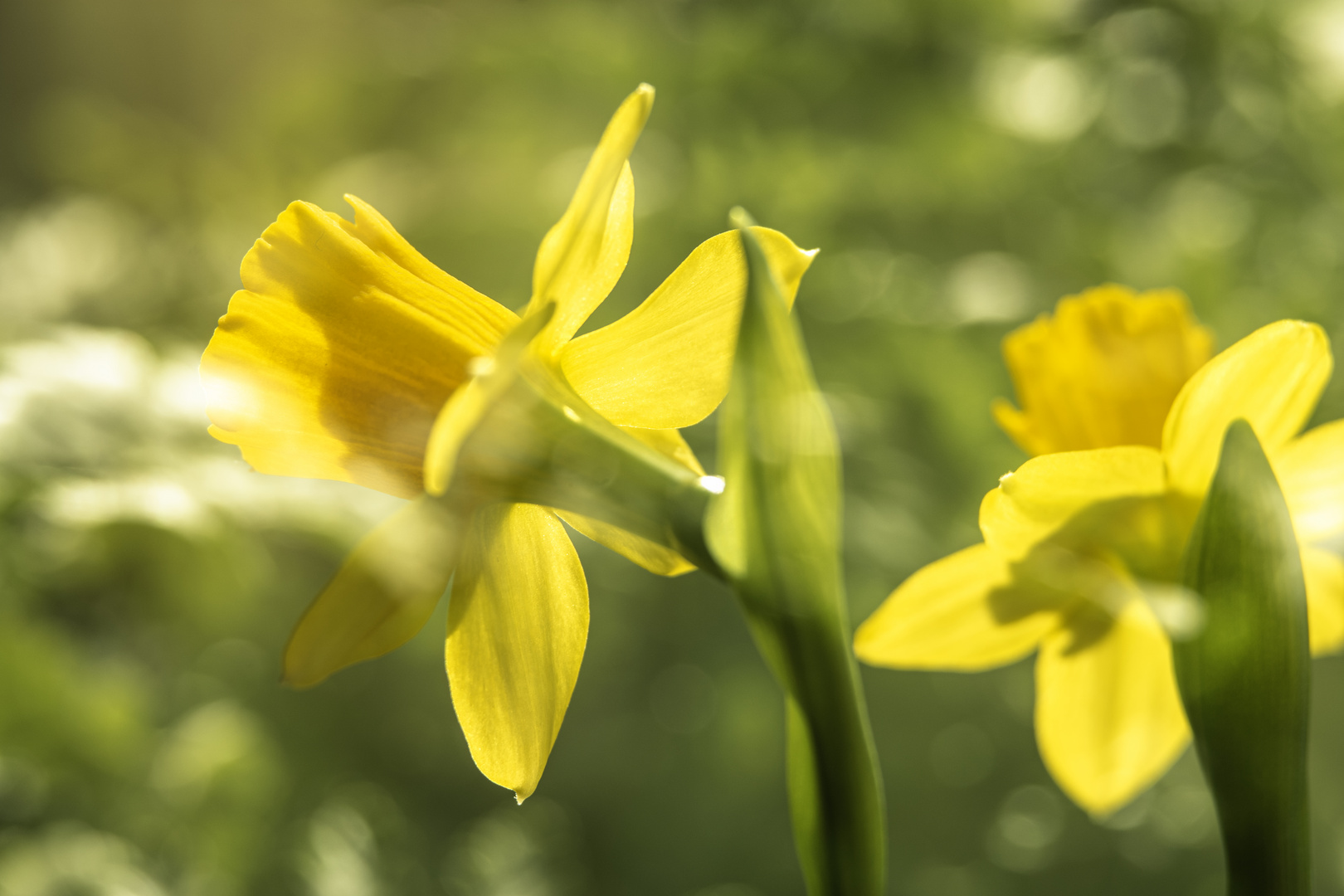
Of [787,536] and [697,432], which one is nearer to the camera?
[787,536]

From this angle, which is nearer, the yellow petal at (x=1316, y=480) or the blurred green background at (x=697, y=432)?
the yellow petal at (x=1316, y=480)

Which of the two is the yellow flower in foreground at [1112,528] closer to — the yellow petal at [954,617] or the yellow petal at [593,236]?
the yellow petal at [954,617]

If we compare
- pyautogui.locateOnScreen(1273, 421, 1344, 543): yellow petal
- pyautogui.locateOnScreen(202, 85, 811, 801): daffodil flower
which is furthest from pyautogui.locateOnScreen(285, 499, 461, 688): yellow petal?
pyautogui.locateOnScreen(1273, 421, 1344, 543): yellow petal

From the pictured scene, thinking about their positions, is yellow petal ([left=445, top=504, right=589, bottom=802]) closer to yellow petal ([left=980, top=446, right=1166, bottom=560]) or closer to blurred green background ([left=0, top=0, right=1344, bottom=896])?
yellow petal ([left=980, top=446, right=1166, bottom=560])

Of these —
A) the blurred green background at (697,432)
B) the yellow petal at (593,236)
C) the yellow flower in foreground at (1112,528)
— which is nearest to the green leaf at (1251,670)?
the yellow flower in foreground at (1112,528)

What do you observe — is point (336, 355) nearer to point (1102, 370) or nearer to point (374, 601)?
point (374, 601)

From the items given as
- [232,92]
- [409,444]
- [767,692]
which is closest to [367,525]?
[409,444]

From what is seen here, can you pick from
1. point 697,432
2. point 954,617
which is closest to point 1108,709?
point 954,617
